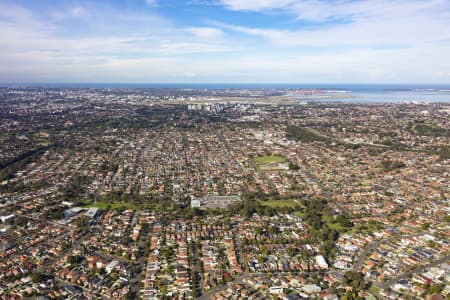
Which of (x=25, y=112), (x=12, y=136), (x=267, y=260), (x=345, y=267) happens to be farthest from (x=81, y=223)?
(x=25, y=112)

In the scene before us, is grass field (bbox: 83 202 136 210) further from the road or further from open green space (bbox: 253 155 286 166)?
the road

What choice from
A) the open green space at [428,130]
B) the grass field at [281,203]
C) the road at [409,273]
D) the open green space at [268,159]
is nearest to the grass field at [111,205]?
the grass field at [281,203]

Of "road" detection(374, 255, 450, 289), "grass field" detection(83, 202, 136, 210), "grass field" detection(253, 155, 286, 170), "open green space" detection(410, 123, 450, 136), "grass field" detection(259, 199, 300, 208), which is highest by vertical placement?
"open green space" detection(410, 123, 450, 136)

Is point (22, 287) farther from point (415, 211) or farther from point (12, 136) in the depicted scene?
point (12, 136)

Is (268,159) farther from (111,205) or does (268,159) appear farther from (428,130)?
(428,130)

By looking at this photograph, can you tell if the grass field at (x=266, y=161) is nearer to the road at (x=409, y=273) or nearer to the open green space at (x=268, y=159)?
the open green space at (x=268, y=159)

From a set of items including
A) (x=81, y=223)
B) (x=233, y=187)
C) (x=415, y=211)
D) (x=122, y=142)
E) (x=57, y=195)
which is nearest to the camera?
(x=81, y=223)

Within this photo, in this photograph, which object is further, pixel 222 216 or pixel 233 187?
pixel 233 187

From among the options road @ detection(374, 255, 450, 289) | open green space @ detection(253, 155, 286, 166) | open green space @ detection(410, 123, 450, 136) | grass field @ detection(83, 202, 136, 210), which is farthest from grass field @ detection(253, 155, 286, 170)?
Answer: open green space @ detection(410, 123, 450, 136)

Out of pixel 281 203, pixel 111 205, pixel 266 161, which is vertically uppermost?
pixel 266 161

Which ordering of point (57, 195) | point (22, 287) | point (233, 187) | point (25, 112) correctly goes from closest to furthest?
1. point (22, 287)
2. point (57, 195)
3. point (233, 187)
4. point (25, 112)

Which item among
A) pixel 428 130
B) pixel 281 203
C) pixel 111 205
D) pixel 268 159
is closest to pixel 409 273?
Result: pixel 281 203
